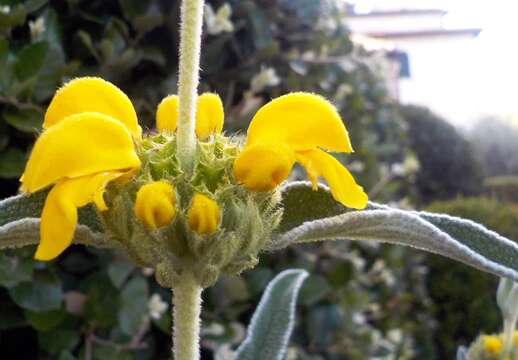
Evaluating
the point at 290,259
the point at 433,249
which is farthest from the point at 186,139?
the point at 290,259

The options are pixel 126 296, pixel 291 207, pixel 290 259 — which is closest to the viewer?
pixel 291 207

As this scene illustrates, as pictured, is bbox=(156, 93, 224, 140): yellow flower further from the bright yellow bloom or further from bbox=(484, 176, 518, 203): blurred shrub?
bbox=(484, 176, 518, 203): blurred shrub

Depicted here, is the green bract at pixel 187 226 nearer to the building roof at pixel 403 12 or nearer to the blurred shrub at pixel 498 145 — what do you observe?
the blurred shrub at pixel 498 145

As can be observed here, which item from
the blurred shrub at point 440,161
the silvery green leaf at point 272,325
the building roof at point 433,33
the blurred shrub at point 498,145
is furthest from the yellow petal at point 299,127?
the building roof at point 433,33

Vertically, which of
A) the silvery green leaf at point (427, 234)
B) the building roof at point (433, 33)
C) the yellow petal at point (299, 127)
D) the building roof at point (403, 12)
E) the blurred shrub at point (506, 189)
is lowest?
the silvery green leaf at point (427, 234)

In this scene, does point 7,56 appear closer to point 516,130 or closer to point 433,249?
point 433,249

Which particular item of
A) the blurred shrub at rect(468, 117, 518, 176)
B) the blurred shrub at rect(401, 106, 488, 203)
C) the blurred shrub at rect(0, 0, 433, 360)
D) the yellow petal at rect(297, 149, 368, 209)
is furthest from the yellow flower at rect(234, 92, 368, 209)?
the blurred shrub at rect(468, 117, 518, 176)
